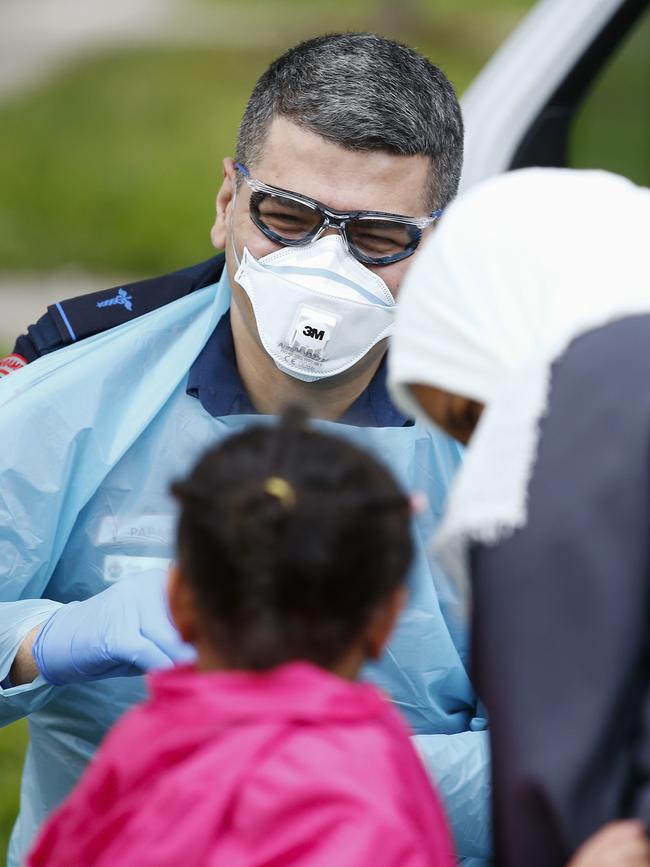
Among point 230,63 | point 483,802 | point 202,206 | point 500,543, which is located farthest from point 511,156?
point 230,63

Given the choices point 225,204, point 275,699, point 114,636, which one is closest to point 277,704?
point 275,699

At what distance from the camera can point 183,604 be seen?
148 centimetres

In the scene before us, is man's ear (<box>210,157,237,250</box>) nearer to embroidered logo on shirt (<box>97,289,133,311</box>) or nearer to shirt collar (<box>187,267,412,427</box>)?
shirt collar (<box>187,267,412,427</box>)

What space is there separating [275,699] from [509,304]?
465 millimetres

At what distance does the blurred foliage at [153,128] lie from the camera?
8352 millimetres

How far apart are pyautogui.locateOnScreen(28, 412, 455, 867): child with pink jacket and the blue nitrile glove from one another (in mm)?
557

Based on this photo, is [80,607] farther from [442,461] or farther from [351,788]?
[351,788]

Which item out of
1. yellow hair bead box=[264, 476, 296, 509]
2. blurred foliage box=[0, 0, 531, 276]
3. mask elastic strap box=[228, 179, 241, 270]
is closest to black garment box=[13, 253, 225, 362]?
mask elastic strap box=[228, 179, 241, 270]

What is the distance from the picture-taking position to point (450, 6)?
14031 mm

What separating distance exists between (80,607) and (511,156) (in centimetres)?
175

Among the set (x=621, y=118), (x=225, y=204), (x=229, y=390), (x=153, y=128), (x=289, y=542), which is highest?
(x=289, y=542)

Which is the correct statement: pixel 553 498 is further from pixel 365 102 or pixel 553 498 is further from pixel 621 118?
pixel 621 118

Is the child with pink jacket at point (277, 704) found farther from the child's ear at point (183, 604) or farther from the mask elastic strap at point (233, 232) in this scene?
the mask elastic strap at point (233, 232)

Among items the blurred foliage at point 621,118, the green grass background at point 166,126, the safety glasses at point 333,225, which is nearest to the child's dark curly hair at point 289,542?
the safety glasses at point 333,225
